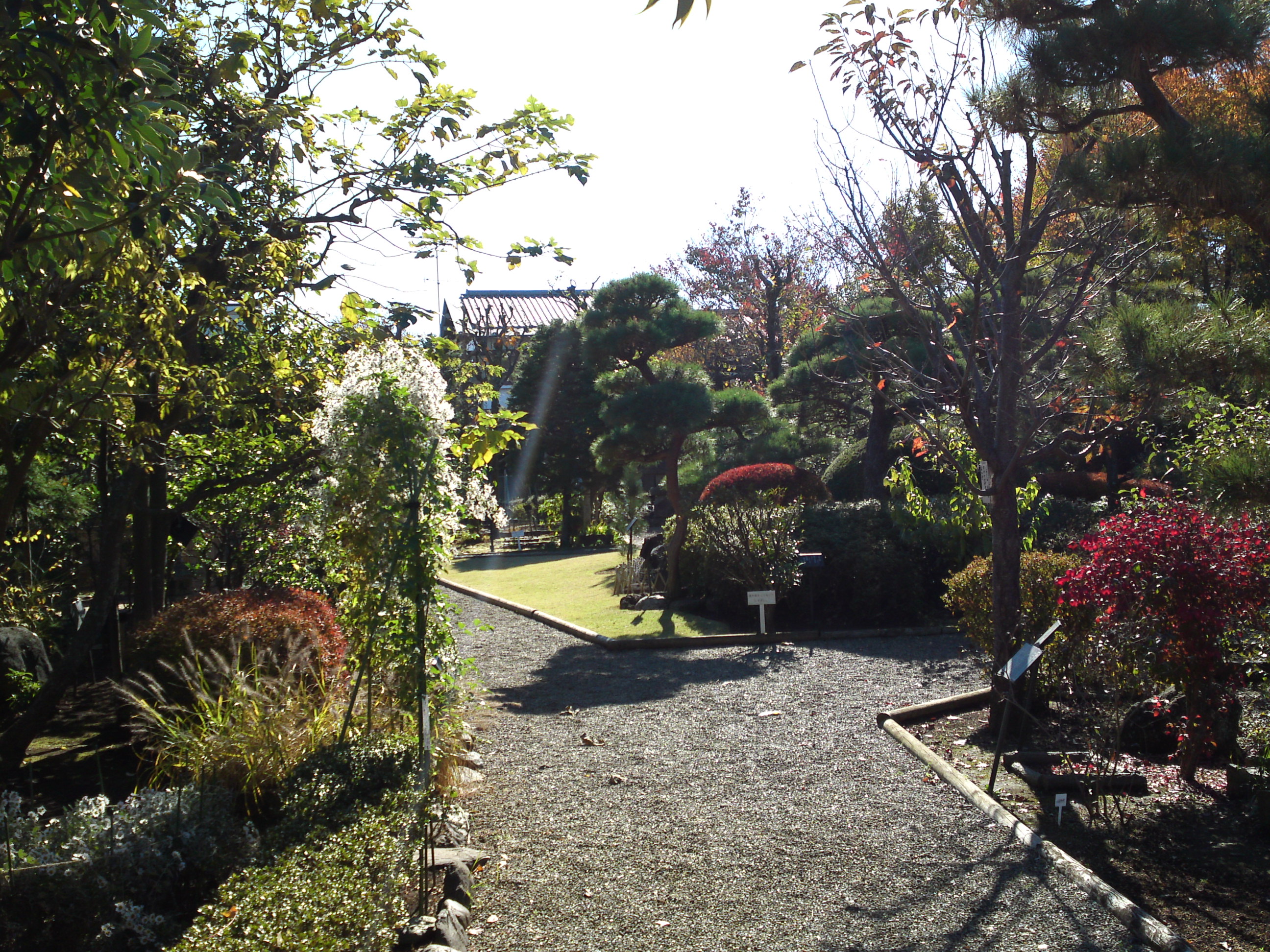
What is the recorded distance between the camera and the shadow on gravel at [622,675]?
29.0 ft

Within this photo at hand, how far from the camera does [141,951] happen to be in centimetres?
340

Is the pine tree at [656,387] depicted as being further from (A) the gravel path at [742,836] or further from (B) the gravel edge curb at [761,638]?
(A) the gravel path at [742,836]

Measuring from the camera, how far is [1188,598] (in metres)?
5.14

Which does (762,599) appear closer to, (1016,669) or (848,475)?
(1016,669)

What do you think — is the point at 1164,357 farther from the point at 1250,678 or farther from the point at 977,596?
the point at 977,596

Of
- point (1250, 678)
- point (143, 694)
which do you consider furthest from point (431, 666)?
point (1250, 678)

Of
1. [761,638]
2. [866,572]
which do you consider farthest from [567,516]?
[761,638]

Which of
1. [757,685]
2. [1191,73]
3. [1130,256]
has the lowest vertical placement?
[757,685]

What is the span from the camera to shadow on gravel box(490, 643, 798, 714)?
8.85 meters

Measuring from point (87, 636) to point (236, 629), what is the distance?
1071mm

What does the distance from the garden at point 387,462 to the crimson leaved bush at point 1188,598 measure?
2cm

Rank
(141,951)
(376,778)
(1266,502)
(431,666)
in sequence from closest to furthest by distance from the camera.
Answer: (141,951)
(1266,502)
(376,778)
(431,666)

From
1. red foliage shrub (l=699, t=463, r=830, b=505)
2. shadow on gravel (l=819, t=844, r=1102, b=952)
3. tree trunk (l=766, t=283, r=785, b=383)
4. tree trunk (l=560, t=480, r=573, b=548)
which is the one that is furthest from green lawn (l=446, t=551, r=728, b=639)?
tree trunk (l=766, t=283, r=785, b=383)

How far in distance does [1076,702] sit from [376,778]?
4002 mm
